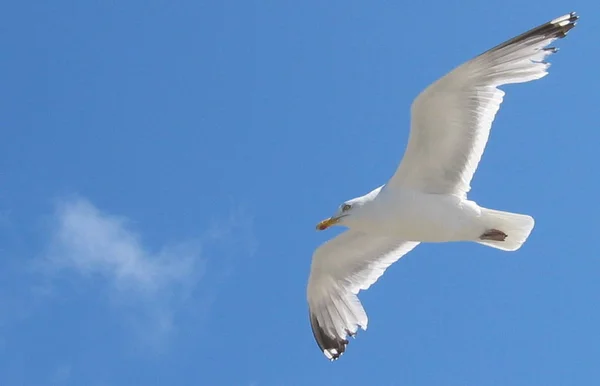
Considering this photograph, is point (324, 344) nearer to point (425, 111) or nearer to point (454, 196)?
point (454, 196)

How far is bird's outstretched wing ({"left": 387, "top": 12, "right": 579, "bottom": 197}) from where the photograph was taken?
354 inches

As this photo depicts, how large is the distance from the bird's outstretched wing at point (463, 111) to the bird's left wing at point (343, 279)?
47.3 inches

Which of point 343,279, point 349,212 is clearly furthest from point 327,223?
point 343,279

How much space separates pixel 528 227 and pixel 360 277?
81.1 inches

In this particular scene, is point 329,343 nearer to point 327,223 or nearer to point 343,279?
point 343,279

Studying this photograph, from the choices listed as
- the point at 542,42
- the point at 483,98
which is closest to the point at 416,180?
the point at 483,98

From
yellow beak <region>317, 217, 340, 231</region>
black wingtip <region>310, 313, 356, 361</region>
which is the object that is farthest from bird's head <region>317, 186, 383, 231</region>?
black wingtip <region>310, 313, 356, 361</region>

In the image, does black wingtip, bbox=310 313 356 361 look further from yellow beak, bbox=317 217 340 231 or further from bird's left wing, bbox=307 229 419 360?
yellow beak, bbox=317 217 340 231

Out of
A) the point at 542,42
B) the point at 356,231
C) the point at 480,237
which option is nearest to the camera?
the point at 542,42

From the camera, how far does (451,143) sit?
31.5 ft

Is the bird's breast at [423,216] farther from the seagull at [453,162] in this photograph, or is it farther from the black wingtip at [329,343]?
the black wingtip at [329,343]

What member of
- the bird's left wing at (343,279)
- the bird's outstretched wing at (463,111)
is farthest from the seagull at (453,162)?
the bird's left wing at (343,279)

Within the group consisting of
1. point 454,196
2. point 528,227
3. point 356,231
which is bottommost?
point 528,227

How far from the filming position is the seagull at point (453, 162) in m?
9.02
